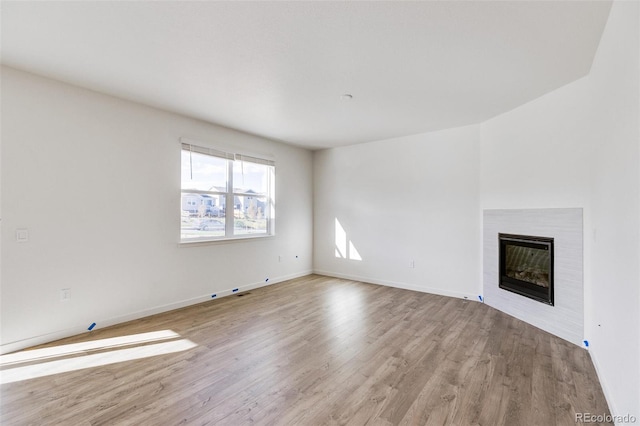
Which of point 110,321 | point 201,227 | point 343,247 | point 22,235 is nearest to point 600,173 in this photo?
point 343,247

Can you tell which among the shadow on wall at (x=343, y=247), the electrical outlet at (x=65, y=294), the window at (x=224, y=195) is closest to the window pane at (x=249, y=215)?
the window at (x=224, y=195)

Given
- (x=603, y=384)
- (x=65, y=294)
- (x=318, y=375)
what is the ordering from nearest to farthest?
1. (x=603, y=384)
2. (x=318, y=375)
3. (x=65, y=294)

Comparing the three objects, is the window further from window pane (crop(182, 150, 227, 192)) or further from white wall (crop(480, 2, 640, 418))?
white wall (crop(480, 2, 640, 418))

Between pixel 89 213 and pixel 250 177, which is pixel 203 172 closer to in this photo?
pixel 250 177

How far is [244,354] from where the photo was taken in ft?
8.59

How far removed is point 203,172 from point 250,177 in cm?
86

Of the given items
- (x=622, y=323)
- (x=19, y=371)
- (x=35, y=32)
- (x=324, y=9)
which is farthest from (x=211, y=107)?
(x=622, y=323)

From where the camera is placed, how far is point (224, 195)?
176 inches

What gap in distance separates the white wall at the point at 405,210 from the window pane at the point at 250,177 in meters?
1.28

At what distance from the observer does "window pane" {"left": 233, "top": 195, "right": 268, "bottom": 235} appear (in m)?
4.70

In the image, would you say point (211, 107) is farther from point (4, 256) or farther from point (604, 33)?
point (604, 33)

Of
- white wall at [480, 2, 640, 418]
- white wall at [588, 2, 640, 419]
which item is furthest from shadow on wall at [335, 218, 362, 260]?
white wall at [588, 2, 640, 419]

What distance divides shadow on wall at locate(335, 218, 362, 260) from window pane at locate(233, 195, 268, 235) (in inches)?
57.0

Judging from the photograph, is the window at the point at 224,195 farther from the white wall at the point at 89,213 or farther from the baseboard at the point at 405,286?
the baseboard at the point at 405,286
